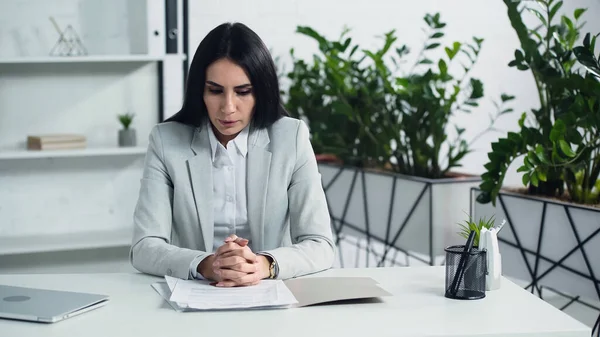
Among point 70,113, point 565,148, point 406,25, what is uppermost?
point 406,25

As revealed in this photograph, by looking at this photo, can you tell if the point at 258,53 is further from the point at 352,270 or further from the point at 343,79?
the point at 343,79

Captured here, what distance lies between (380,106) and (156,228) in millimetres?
1447

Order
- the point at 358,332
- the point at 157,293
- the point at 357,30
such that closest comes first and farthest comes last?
the point at 358,332
the point at 157,293
the point at 357,30

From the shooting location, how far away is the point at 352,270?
74.6 inches

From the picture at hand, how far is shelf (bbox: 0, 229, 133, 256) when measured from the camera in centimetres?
325

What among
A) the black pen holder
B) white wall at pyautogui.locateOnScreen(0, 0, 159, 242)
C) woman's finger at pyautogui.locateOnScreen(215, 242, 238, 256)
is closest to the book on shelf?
white wall at pyautogui.locateOnScreen(0, 0, 159, 242)

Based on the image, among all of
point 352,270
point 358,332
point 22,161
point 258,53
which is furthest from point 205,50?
point 22,161

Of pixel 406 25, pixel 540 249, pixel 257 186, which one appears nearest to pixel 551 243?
pixel 540 249

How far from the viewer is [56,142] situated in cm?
331

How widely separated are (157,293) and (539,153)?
1.23 m

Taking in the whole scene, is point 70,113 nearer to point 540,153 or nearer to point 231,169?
point 231,169

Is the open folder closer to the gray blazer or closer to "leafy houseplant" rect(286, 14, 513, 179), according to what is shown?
the gray blazer

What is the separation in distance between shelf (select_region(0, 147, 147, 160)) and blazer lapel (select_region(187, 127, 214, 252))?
1339 millimetres

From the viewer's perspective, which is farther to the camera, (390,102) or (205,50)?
(390,102)
